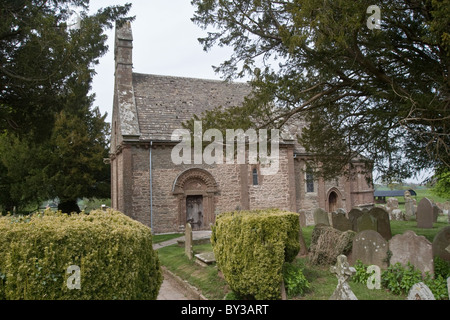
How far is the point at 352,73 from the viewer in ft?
31.2

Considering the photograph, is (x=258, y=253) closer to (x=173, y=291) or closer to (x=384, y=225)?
(x=173, y=291)

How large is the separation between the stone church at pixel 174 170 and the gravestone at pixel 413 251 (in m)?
9.01

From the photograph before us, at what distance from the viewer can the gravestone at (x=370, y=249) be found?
8.42 m

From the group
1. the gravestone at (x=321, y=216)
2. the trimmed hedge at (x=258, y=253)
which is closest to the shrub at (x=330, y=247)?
the trimmed hedge at (x=258, y=253)

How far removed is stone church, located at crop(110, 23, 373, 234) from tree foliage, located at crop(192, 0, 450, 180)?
629 cm

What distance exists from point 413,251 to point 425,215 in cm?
932

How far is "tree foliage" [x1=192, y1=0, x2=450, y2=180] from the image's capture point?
749cm

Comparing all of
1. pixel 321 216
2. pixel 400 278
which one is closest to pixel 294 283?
pixel 400 278

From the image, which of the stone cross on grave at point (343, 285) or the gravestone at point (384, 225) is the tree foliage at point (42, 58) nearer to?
the stone cross on grave at point (343, 285)

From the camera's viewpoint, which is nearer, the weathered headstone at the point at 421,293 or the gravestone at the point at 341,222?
the weathered headstone at the point at 421,293

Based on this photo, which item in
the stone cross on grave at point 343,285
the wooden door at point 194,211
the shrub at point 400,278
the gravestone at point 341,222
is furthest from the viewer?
the wooden door at point 194,211

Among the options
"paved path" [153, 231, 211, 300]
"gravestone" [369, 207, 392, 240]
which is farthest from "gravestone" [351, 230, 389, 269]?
"paved path" [153, 231, 211, 300]

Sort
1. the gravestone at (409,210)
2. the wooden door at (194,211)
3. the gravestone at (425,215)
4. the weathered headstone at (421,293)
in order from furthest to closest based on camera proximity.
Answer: the wooden door at (194,211)
the gravestone at (409,210)
the gravestone at (425,215)
the weathered headstone at (421,293)

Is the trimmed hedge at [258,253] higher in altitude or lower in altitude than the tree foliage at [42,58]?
lower
